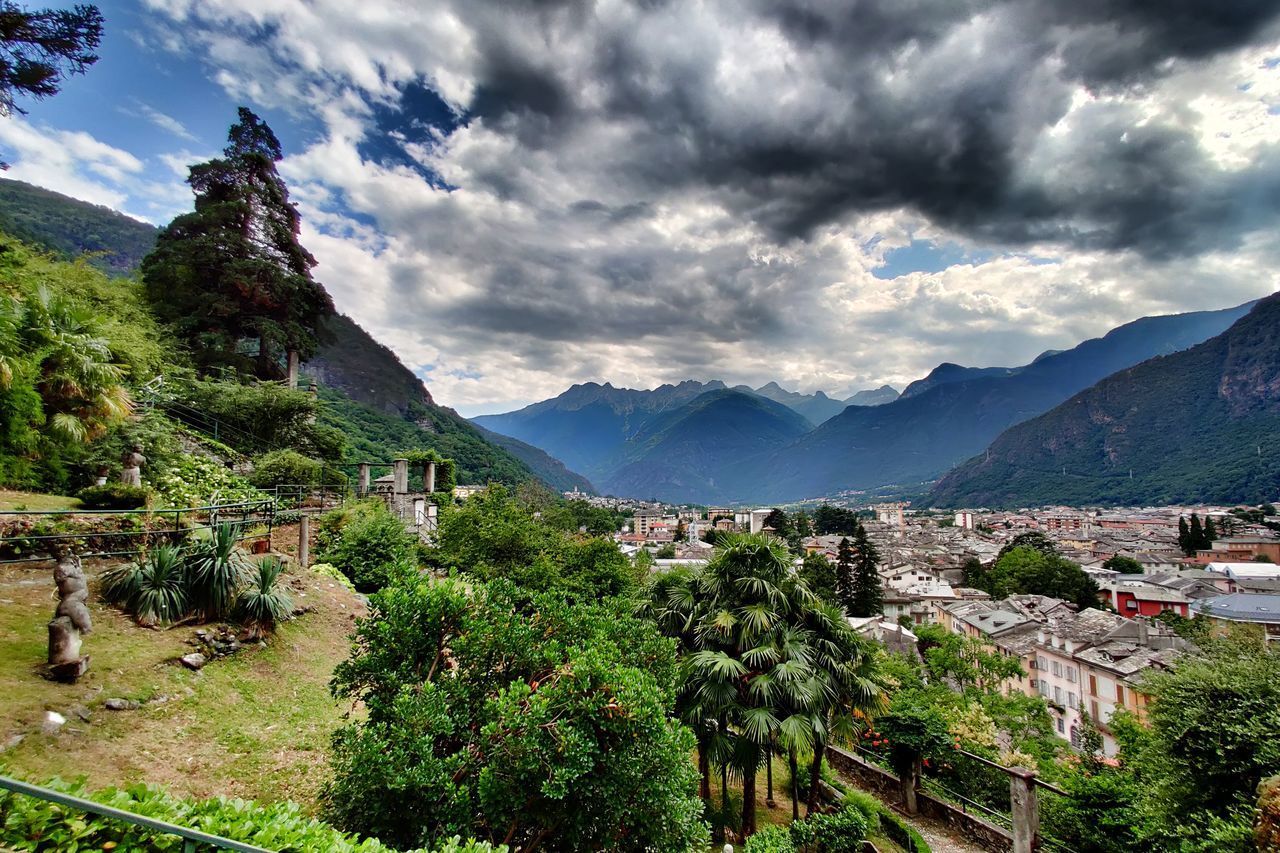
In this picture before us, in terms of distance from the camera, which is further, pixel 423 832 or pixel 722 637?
pixel 722 637

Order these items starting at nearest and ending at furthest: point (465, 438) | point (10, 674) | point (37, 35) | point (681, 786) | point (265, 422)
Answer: point (681, 786)
point (10, 674)
point (37, 35)
point (265, 422)
point (465, 438)

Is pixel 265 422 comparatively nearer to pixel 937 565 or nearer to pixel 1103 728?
pixel 1103 728

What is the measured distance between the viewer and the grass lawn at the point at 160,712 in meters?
4.70

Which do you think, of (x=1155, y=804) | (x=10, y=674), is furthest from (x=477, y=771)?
(x=1155, y=804)

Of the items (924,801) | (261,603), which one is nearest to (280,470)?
(261,603)

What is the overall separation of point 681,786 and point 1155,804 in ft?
26.7

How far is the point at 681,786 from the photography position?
468 cm

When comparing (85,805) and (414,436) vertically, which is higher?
(414,436)

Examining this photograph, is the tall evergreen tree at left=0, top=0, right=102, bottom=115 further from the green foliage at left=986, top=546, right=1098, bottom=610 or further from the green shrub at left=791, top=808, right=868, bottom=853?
the green foliage at left=986, top=546, right=1098, bottom=610

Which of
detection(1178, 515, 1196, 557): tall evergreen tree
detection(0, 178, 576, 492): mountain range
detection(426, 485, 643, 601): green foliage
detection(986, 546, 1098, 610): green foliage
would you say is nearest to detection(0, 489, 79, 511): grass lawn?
detection(426, 485, 643, 601): green foliage

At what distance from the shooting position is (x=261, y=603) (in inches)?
307

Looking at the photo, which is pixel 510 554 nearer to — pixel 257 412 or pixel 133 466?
pixel 133 466

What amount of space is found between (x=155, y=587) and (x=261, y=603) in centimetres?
125

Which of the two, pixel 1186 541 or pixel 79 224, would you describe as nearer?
pixel 79 224
